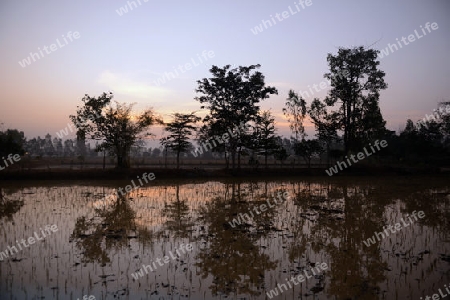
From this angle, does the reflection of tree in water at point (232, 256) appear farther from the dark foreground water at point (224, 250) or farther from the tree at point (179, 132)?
the tree at point (179, 132)

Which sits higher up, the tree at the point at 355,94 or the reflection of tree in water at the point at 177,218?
the tree at the point at 355,94

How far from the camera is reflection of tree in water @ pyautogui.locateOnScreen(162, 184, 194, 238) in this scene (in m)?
11.8

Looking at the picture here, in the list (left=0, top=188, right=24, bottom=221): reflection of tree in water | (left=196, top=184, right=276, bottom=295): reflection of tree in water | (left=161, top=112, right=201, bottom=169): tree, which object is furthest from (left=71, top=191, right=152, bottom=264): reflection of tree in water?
(left=161, top=112, right=201, bottom=169): tree

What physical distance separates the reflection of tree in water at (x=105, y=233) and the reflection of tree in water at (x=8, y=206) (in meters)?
3.81

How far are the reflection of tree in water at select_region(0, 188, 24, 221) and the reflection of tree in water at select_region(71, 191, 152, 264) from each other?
381 cm

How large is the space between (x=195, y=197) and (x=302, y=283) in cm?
1356

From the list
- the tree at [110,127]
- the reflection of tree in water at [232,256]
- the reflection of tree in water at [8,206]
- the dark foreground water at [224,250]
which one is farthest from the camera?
the tree at [110,127]

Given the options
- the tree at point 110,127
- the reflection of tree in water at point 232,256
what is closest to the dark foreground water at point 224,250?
the reflection of tree in water at point 232,256

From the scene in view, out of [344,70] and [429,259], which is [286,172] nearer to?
[344,70]

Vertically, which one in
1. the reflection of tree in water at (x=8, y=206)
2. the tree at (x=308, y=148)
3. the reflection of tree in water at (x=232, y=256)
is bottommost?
the reflection of tree in water at (x=232, y=256)

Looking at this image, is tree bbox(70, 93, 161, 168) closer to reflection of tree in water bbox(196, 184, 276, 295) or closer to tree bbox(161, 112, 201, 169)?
tree bbox(161, 112, 201, 169)

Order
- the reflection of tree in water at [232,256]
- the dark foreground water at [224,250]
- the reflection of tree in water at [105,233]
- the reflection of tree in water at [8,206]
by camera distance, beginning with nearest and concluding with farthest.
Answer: the dark foreground water at [224,250] < the reflection of tree in water at [232,256] < the reflection of tree in water at [105,233] < the reflection of tree in water at [8,206]

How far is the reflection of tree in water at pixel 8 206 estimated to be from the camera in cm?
1469

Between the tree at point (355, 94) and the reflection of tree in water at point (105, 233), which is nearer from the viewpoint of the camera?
the reflection of tree in water at point (105, 233)
